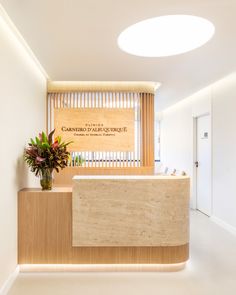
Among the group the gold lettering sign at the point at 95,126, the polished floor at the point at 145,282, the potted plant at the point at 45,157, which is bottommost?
the polished floor at the point at 145,282

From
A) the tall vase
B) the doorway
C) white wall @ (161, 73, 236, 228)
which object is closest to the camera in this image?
the tall vase

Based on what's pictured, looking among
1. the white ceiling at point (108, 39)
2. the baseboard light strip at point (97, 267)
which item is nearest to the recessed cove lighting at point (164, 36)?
the white ceiling at point (108, 39)

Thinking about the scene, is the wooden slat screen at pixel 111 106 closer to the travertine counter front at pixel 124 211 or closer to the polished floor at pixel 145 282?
the travertine counter front at pixel 124 211

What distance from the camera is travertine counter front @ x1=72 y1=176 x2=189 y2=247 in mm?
3072

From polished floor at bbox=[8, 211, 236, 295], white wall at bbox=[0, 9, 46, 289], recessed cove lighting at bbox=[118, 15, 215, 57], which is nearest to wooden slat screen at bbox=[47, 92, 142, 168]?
white wall at bbox=[0, 9, 46, 289]

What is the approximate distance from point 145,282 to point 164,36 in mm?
2940

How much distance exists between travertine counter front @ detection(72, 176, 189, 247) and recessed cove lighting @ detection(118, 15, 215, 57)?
1.62 m

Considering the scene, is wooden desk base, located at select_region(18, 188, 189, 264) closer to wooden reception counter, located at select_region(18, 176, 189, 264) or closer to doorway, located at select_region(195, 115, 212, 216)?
wooden reception counter, located at select_region(18, 176, 189, 264)

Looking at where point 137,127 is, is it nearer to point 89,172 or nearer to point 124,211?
point 89,172

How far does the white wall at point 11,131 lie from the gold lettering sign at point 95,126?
1430 millimetres

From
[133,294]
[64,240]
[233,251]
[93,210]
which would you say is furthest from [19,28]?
[233,251]

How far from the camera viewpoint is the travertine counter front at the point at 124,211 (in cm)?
307

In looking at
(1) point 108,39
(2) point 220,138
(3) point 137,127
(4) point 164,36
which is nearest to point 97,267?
(1) point 108,39

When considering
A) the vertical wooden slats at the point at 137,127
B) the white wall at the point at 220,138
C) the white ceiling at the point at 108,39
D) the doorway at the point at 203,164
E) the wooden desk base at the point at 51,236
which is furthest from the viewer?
the doorway at the point at 203,164
